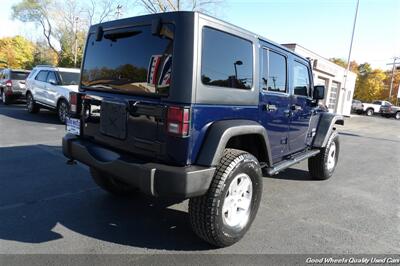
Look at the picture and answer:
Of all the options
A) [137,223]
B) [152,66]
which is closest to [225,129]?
[152,66]

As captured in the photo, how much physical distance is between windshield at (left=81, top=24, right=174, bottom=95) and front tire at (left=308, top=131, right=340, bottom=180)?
12.6 ft

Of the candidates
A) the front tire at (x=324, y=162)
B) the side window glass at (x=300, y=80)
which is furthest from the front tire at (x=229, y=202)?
the front tire at (x=324, y=162)

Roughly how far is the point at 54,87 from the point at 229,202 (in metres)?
9.47

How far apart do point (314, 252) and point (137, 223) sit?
192 centimetres

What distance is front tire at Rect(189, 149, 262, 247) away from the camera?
3049 mm

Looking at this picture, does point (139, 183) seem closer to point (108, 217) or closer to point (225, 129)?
point (225, 129)

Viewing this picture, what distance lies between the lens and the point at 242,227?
345cm

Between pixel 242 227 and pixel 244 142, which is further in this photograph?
pixel 244 142

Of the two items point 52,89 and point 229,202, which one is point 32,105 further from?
point 229,202

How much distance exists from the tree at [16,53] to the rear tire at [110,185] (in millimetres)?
66010

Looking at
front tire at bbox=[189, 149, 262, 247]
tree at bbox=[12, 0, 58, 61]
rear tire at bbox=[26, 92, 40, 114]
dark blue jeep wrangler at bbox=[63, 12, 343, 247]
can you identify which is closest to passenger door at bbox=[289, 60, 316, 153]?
dark blue jeep wrangler at bbox=[63, 12, 343, 247]

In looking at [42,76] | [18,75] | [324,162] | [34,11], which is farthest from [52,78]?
[34,11]

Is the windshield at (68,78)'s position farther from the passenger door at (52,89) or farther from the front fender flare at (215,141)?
the front fender flare at (215,141)

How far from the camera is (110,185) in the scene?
443 cm
